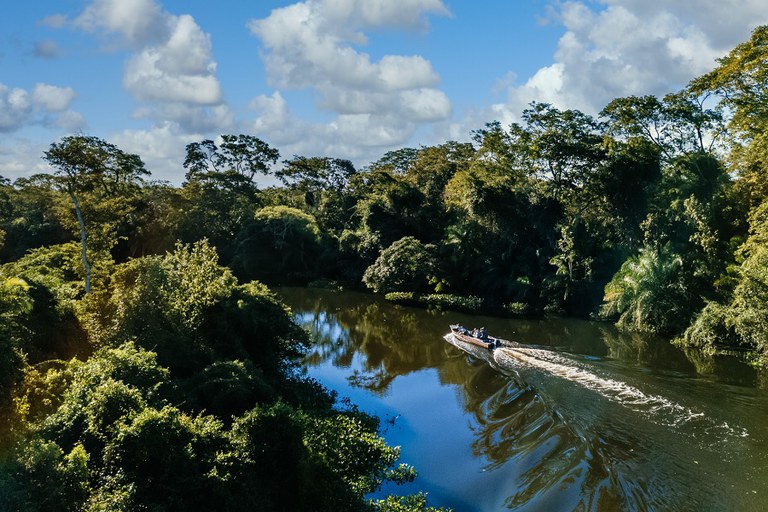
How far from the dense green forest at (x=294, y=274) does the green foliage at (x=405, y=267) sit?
0.22 meters

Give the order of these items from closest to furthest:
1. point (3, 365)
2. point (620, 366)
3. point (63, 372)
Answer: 1. point (3, 365)
2. point (63, 372)
3. point (620, 366)

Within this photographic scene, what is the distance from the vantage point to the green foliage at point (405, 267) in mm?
40406

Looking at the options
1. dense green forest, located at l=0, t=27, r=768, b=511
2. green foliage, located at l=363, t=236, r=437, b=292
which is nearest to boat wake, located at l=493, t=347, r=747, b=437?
dense green forest, located at l=0, t=27, r=768, b=511

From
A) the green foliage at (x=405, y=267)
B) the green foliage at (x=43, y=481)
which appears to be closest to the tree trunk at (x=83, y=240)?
the green foliage at (x=43, y=481)

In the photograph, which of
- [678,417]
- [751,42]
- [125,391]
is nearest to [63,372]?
[125,391]

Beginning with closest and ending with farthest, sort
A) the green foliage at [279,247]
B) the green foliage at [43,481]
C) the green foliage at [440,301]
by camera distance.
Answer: the green foliage at [43,481] < the green foliage at [440,301] < the green foliage at [279,247]

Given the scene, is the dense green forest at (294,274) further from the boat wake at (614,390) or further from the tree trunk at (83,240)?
the boat wake at (614,390)

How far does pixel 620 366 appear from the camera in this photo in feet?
70.8

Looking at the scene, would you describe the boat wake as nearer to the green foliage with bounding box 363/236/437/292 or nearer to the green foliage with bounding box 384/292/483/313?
the green foliage with bounding box 384/292/483/313

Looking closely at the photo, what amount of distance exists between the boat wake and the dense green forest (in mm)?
7802

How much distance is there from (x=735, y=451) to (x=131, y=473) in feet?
49.3

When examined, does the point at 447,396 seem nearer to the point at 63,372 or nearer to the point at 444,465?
the point at 444,465

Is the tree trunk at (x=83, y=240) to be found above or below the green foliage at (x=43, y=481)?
above

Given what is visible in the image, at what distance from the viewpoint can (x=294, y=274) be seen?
5169 cm
